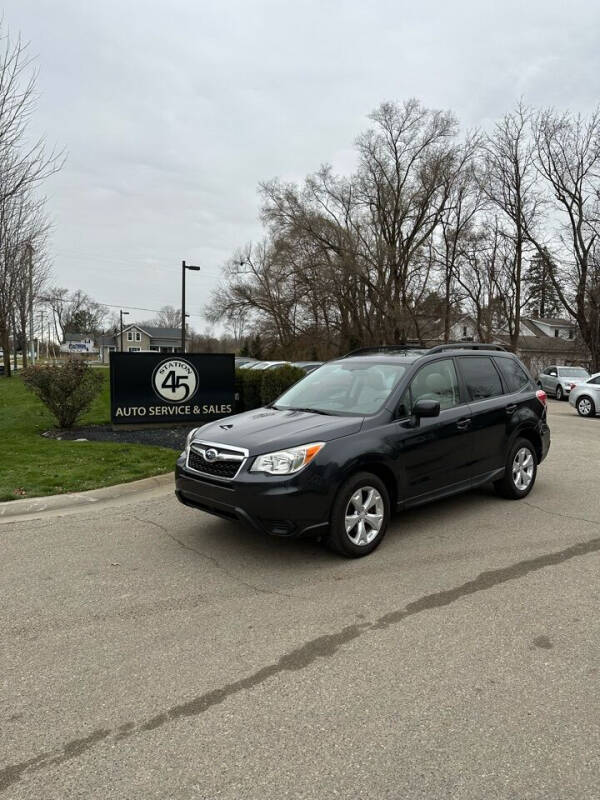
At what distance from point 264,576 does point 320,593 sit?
19.7 inches

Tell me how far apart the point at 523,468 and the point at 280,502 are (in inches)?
142

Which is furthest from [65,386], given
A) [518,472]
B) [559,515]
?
[559,515]

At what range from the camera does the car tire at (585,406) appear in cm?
1742

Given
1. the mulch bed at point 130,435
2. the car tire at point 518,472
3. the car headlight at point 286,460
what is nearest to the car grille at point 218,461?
the car headlight at point 286,460

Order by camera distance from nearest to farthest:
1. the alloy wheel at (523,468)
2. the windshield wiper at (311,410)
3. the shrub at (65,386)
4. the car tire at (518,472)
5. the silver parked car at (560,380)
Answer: the windshield wiper at (311,410) < the car tire at (518,472) < the alloy wheel at (523,468) < the shrub at (65,386) < the silver parked car at (560,380)

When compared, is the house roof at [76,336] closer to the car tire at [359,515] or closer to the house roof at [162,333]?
the house roof at [162,333]

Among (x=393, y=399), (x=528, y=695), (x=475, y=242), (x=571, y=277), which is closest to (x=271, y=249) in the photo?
(x=475, y=242)

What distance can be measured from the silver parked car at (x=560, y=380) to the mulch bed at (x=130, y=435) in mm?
18880

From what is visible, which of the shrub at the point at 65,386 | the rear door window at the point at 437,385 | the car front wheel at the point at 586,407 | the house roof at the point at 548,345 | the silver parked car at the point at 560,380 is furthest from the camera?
the house roof at the point at 548,345

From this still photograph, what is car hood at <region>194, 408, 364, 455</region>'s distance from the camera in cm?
444

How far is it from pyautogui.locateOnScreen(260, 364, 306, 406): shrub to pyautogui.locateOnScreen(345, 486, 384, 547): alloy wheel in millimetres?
7612

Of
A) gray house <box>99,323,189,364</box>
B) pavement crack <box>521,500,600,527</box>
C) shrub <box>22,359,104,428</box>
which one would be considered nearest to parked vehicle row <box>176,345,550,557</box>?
pavement crack <box>521,500,600,527</box>

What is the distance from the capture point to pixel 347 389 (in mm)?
5559

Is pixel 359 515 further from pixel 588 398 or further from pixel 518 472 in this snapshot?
pixel 588 398
